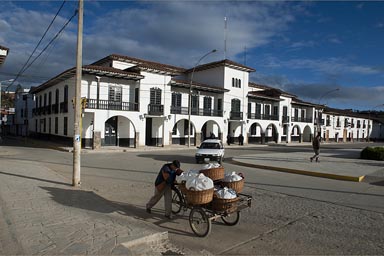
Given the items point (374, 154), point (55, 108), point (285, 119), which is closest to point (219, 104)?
point (285, 119)

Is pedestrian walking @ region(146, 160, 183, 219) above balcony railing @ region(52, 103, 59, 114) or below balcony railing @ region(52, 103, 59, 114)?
below

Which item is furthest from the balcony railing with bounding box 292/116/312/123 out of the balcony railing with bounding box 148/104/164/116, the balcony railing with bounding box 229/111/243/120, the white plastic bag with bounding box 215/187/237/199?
the white plastic bag with bounding box 215/187/237/199

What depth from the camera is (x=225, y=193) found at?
218 inches

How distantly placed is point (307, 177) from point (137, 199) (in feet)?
27.1

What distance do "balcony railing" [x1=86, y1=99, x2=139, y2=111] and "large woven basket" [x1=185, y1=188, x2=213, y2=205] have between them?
23.2 m

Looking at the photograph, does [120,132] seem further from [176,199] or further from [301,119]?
[301,119]

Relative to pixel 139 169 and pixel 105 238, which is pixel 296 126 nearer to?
pixel 139 169

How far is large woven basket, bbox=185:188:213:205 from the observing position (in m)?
5.35

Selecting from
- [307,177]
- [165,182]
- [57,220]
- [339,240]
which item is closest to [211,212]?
[165,182]

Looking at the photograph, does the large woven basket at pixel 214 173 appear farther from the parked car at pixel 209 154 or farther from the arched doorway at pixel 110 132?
the arched doorway at pixel 110 132

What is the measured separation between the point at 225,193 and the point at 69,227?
291 centimetres

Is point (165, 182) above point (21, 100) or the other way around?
the other way around

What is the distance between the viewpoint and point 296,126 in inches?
2185

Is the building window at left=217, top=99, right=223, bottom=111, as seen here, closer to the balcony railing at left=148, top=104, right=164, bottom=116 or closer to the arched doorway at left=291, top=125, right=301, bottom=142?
the balcony railing at left=148, top=104, right=164, bottom=116
